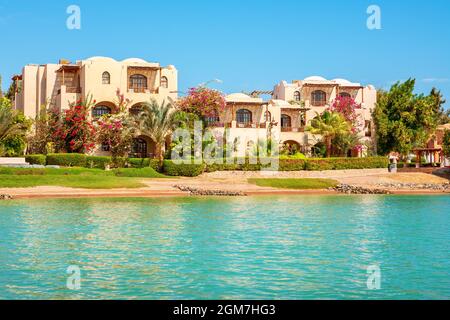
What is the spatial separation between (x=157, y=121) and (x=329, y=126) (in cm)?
1566

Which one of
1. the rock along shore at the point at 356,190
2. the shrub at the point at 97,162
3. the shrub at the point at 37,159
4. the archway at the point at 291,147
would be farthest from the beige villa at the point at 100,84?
the rock along shore at the point at 356,190

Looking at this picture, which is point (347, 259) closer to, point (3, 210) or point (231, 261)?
point (231, 261)

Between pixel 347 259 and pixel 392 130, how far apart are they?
4659cm

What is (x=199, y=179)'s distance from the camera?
49219 millimetres

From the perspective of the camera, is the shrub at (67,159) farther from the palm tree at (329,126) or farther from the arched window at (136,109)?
the palm tree at (329,126)

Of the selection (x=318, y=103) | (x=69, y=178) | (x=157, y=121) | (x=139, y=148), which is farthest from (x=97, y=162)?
(x=318, y=103)

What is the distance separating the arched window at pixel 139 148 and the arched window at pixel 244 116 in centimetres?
1004

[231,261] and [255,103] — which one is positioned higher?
[255,103]

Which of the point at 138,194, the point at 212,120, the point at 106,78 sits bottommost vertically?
the point at 138,194

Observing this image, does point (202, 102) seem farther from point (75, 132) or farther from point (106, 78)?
point (75, 132)

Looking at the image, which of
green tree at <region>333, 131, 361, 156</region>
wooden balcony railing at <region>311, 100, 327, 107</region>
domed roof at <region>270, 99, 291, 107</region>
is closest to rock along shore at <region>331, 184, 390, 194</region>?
green tree at <region>333, 131, 361, 156</region>

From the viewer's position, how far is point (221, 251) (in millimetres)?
19203
